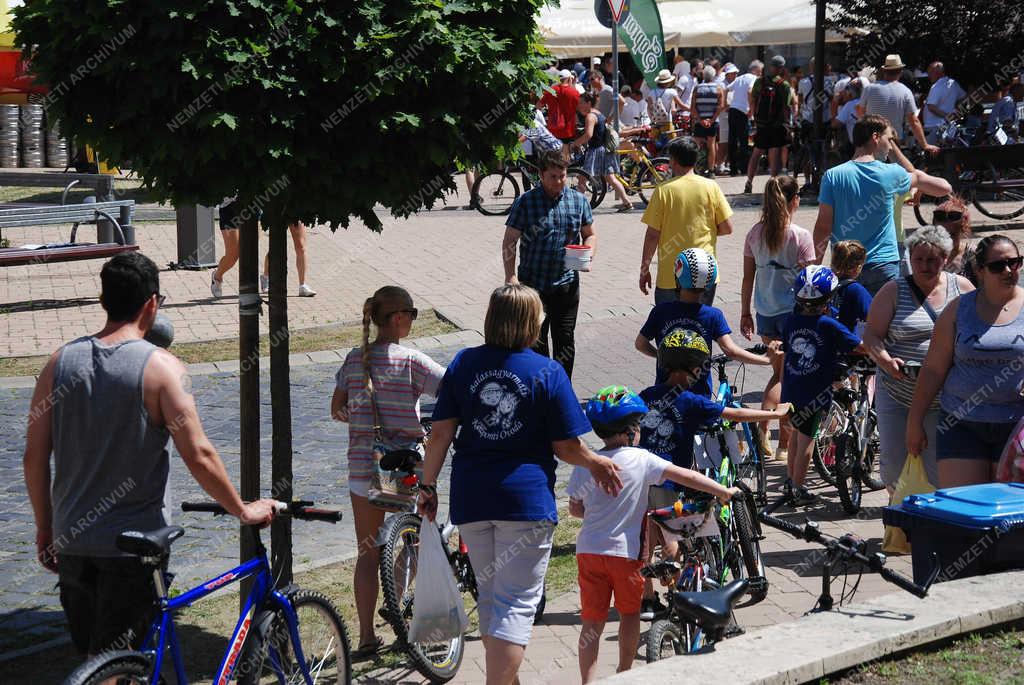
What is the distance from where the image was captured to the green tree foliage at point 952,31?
23359 mm

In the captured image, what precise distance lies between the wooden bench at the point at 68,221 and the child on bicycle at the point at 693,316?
7.89 meters

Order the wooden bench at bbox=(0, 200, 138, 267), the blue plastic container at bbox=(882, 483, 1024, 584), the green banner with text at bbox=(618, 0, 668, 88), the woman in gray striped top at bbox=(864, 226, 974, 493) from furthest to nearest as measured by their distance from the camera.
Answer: the green banner with text at bbox=(618, 0, 668, 88)
the wooden bench at bbox=(0, 200, 138, 267)
the woman in gray striped top at bbox=(864, 226, 974, 493)
the blue plastic container at bbox=(882, 483, 1024, 584)

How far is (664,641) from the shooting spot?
5219mm

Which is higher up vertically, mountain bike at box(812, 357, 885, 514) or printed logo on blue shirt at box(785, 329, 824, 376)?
printed logo on blue shirt at box(785, 329, 824, 376)

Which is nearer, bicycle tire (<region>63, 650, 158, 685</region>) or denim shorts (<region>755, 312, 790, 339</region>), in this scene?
bicycle tire (<region>63, 650, 158, 685</region>)

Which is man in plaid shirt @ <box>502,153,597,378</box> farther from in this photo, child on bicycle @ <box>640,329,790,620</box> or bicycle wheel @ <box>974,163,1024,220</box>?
bicycle wheel @ <box>974,163,1024,220</box>

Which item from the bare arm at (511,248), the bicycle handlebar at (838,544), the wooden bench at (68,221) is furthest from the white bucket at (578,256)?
the wooden bench at (68,221)

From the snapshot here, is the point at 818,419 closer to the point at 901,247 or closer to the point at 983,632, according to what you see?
the point at 901,247

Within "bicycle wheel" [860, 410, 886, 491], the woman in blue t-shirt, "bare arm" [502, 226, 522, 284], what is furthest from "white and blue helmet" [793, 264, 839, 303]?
the woman in blue t-shirt

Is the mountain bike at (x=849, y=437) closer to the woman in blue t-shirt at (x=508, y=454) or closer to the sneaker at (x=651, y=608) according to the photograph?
the sneaker at (x=651, y=608)

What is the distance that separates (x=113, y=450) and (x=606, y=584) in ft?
6.26

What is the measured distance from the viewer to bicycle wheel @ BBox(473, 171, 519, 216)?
62.0 feet

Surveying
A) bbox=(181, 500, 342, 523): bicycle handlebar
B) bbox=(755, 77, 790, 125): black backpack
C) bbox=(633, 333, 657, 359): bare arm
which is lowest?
bbox=(181, 500, 342, 523): bicycle handlebar

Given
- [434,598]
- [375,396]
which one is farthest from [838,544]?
[375,396]
